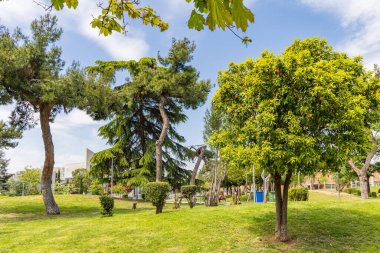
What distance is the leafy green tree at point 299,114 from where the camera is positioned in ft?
30.8

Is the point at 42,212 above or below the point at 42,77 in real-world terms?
below

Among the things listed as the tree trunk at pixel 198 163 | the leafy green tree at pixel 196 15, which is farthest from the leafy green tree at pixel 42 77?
the leafy green tree at pixel 196 15

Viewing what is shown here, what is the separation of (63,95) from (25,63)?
2669mm

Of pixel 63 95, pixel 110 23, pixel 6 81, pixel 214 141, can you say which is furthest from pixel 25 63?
pixel 110 23

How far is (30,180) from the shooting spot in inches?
2060

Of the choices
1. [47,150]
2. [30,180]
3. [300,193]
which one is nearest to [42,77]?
[47,150]

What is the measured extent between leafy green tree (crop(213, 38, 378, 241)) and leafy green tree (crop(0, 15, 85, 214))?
12101 millimetres

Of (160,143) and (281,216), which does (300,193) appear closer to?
(281,216)

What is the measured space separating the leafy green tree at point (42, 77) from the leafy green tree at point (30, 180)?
103 ft

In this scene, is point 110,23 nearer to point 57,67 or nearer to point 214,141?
point 214,141

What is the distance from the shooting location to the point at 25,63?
1839 centimetres

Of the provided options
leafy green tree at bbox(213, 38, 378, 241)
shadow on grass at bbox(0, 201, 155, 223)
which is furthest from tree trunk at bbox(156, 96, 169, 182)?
leafy green tree at bbox(213, 38, 378, 241)

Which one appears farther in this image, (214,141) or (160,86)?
(160,86)

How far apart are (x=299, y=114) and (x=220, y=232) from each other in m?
4.93
